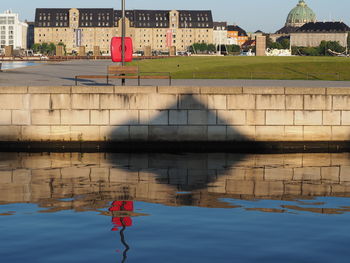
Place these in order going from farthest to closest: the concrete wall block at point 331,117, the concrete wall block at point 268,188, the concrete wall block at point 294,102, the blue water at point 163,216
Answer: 1. the concrete wall block at point 331,117
2. the concrete wall block at point 294,102
3. the concrete wall block at point 268,188
4. the blue water at point 163,216

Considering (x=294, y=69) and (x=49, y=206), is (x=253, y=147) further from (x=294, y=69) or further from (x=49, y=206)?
(x=294, y=69)

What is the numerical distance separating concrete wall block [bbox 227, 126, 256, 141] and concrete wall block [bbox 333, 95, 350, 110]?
126 inches

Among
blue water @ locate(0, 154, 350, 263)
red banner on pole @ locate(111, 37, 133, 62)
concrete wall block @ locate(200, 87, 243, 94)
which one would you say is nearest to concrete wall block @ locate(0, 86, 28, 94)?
blue water @ locate(0, 154, 350, 263)

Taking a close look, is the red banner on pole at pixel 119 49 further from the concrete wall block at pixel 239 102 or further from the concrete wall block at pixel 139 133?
the concrete wall block at pixel 239 102

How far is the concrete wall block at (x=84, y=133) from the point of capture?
27797 millimetres

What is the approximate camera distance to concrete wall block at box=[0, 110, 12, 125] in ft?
91.1

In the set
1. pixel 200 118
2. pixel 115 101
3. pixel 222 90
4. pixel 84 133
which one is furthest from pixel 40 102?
pixel 222 90

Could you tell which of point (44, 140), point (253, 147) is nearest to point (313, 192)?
point (253, 147)

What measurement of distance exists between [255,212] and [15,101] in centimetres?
1397

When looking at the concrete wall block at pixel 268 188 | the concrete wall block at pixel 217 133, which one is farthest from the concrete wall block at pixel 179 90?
the concrete wall block at pixel 268 188

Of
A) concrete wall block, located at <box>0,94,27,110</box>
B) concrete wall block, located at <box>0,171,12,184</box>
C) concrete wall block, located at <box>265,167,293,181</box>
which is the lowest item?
concrete wall block, located at <box>0,171,12,184</box>

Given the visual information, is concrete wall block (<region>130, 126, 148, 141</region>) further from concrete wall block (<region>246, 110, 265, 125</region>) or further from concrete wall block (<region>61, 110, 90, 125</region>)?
concrete wall block (<region>246, 110, 265, 125</region>)

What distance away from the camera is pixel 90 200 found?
17.8 meters

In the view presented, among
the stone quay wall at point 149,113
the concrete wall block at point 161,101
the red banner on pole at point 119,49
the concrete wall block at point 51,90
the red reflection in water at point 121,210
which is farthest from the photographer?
the red banner on pole at point 119,49
